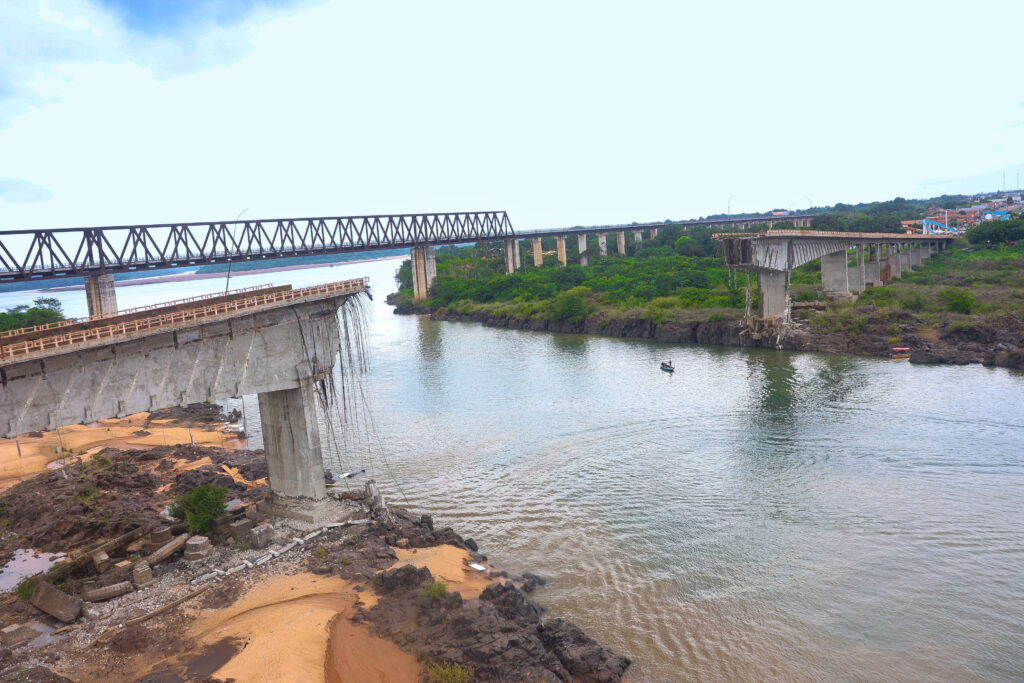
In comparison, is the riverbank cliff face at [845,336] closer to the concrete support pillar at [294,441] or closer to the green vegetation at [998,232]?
the concrete support pillar at [294,441]

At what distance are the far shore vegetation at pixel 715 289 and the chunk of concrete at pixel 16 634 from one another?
203 ft

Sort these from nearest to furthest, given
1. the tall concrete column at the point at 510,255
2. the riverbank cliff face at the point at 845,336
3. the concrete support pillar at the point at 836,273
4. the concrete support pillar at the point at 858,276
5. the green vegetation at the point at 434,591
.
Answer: the green vegetation at the point at 434,591, the riverbank cliff face at the point at 845,336, the concrete support pillar at the point at 836,273, the concrete support pillar at the point at 858,276, the tall concrete column at the point at 510,255

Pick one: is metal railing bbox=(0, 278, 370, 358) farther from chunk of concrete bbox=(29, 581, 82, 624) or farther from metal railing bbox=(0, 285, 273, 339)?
chunk of concrete bbox=(29, 581, 82, 624)

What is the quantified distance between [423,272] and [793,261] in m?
66.4

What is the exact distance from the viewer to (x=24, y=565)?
24984mm

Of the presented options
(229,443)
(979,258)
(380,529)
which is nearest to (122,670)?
(380,529)

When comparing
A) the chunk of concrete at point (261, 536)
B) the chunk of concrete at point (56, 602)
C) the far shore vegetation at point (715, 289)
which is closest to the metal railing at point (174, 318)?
the chunk of concrete at point (56, 602)

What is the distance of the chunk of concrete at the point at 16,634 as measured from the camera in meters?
19.0

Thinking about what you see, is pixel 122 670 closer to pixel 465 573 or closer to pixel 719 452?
pixel 465 573

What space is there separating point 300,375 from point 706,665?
17.4 m

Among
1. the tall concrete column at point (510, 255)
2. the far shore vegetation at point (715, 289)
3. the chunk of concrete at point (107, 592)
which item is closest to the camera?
the chunk of concrete at point (107, 592)

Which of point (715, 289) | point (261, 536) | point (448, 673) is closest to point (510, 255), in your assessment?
point (715, 289)

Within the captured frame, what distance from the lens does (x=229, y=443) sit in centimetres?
4222

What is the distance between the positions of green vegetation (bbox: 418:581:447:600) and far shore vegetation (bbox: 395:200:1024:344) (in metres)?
53.4
